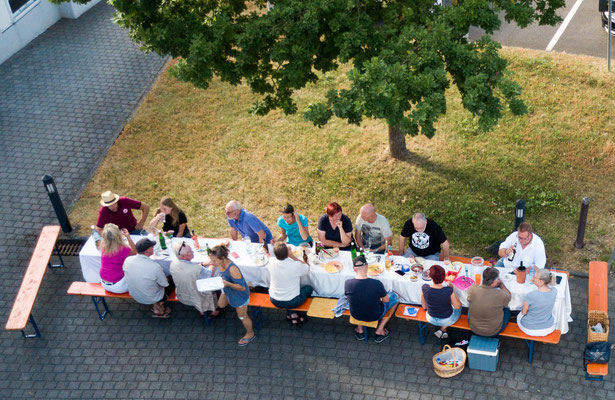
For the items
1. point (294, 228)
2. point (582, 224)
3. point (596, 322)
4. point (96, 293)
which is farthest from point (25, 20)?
point (596, 322)

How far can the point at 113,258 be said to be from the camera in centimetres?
1044

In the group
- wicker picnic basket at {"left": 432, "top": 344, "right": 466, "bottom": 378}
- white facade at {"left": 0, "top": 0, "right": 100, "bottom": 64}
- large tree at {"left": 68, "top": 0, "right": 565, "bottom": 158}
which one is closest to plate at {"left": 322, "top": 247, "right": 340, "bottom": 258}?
large tree at {"left": 68, "top": 0, "right": 565, "bottom": 158}

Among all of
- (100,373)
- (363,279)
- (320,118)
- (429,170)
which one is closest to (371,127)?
(429,170)

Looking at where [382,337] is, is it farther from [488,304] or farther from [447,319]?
[488,304]

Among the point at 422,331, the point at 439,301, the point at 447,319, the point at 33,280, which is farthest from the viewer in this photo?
the point at 33,280

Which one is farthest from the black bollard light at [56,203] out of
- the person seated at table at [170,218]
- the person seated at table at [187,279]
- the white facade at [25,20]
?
the white facade at [25,20]

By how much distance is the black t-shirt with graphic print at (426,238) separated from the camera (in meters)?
10.4

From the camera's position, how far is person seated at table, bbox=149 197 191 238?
11.2 meters

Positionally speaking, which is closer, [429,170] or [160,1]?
[160,1]

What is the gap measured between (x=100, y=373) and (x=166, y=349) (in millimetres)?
977

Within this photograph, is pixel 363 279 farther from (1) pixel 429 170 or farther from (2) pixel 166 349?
(1) pixel 429 170

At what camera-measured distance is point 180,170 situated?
14.1m

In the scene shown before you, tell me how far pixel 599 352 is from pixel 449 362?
1.91 m

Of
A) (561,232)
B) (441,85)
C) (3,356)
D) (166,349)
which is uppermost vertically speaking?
(441,85)
